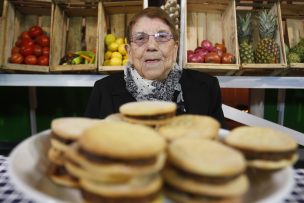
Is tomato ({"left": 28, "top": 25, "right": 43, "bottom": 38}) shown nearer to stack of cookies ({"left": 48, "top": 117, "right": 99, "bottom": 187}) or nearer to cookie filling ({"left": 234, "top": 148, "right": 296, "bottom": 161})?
stack of cookies ({"left": 48, "top": 117, "right": 99, "bottom": 187})

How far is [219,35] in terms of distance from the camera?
293 cm

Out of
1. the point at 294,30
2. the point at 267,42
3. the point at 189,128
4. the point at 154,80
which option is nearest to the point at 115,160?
the point at 189,128

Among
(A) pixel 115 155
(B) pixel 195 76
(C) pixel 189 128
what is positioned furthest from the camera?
(B) pixel 195 76

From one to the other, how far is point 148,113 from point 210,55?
5.91 feet

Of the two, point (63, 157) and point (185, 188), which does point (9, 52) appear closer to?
point (63, 157)

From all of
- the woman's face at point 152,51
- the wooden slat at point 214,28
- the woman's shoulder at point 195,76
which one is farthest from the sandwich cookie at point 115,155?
the wooden slat at point 214,28

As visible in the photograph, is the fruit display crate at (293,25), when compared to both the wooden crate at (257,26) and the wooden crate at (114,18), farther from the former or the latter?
the wooden crate at (114,18)

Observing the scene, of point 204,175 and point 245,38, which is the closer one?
point 204,175

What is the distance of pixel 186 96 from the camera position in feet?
6.63

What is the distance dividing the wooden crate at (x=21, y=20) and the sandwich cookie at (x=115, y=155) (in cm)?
206

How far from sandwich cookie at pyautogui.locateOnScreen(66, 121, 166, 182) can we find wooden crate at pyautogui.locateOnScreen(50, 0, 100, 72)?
6.37 ft

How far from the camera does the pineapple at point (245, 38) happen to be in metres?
2.61

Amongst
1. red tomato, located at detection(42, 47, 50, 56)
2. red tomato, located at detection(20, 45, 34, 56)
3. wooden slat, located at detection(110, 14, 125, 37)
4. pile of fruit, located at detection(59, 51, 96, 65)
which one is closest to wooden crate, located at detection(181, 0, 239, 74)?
wooden slat, located at detection(110, 14, 125, 37)

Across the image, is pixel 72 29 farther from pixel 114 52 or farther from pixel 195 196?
Answer: pixel 195 196
